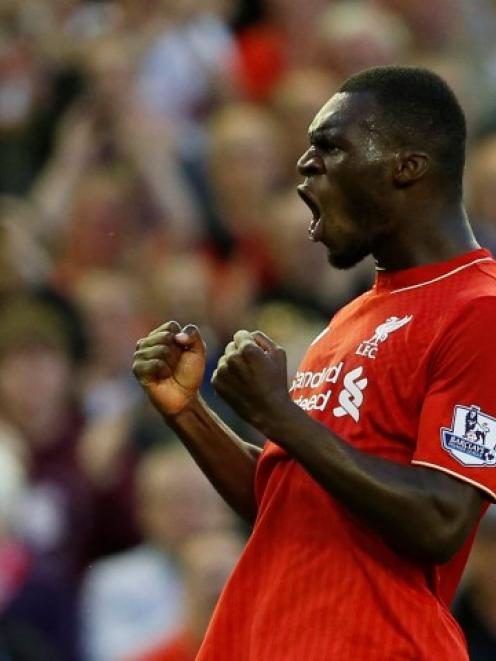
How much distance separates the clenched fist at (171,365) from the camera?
3.68m

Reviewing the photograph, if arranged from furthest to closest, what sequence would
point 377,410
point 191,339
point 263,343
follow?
1. point 191,339
2. point 377,410
3. point 263,343

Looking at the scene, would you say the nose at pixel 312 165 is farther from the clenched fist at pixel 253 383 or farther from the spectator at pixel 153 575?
the spectator at pixel 153 575

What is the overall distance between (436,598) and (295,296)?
3159 millimetres

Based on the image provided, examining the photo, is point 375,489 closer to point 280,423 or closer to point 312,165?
point 280,423

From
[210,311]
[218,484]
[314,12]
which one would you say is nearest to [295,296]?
[210,311]

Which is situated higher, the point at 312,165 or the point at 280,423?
the point at 312,165

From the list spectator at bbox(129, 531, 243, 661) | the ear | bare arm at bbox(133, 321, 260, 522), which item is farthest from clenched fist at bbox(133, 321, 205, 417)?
spectator at bbox(129, 531, 243, 661)

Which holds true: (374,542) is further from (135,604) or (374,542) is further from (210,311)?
(210,311)

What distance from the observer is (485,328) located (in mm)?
3291

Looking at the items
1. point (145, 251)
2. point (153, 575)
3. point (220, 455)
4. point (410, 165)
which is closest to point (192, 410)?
point (220, 455)

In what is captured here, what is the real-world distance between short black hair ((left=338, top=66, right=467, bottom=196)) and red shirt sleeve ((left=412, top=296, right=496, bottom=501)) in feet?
1.37

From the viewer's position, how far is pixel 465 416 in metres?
3.25

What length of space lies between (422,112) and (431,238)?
0.26 meters

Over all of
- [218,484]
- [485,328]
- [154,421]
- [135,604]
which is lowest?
[135,604]
